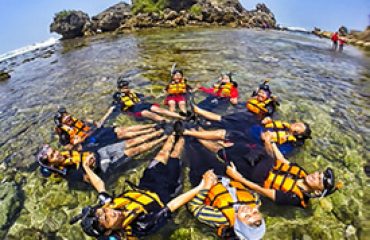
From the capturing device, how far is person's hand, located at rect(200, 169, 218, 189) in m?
5.22

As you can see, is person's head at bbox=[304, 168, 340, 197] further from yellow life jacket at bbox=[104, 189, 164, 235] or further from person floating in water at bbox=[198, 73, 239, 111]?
person floating in water at bbox=[198, 73, 239, 111]

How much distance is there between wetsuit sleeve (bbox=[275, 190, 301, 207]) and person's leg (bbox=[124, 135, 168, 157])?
3301 mm

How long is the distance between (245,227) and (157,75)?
10.5 metres

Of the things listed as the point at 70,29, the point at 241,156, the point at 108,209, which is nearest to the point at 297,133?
the point at 241,156

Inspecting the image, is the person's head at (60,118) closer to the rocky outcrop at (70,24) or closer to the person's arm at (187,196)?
the person's arm at (187,196)

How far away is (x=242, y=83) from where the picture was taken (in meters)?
11.7

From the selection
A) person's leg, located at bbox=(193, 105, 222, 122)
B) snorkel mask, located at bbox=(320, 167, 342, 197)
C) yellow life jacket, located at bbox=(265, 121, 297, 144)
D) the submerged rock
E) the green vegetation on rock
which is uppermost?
the green vegetation on rock

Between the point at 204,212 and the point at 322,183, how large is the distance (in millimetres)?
2145

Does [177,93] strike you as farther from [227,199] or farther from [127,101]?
[227,199]

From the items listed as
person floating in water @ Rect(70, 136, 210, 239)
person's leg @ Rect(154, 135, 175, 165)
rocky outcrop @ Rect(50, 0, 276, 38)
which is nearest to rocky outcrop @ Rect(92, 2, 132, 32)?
rocky outcrop @ Rect(50, 0, 276, 38)

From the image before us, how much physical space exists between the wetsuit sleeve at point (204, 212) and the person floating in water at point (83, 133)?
306 centimetres

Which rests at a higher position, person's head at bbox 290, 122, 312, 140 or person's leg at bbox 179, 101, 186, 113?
person's head at bbox 290, 122, 312, 140

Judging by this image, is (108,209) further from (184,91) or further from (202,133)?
(184,91)

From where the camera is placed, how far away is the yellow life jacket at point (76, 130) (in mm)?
7396
